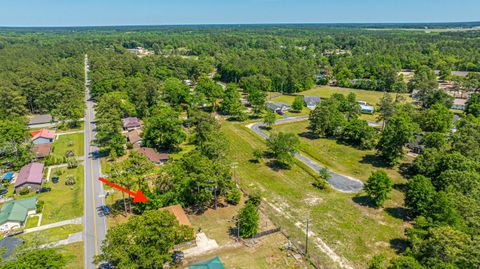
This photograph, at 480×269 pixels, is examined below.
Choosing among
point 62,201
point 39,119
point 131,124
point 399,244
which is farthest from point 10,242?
point 39,119

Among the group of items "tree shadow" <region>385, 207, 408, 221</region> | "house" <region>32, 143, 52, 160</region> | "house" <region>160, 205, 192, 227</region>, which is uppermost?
"house" <region>32, 143, 52, 160</region>

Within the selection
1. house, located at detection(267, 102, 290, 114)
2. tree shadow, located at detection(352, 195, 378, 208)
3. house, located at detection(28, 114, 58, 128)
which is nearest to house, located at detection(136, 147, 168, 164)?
tree shadow, located at detection(352, 195, 378, 208)

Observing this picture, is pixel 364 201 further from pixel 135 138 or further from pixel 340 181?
pixel 135 138

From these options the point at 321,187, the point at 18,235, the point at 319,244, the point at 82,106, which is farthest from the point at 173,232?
the point at 82,106

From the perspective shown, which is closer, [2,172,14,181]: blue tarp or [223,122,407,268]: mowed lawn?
[223,122,407,268]: mowed lawn

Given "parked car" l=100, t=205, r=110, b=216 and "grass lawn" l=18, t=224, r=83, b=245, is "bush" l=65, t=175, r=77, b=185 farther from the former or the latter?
"grass lawn" l=18, t=224, r=83, b=245

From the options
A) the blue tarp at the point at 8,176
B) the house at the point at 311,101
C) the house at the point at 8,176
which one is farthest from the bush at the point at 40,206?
the house at the point at 311,101
